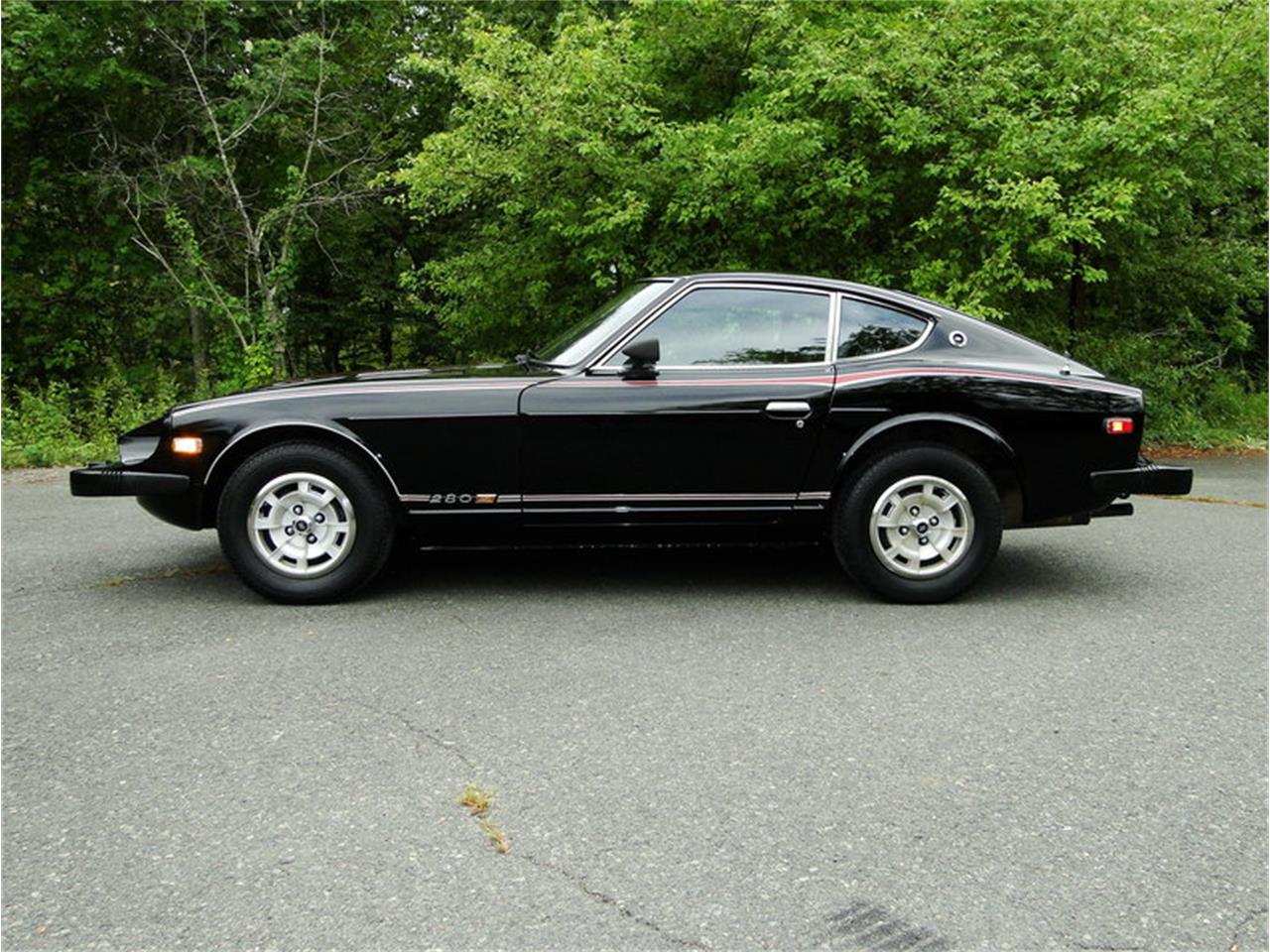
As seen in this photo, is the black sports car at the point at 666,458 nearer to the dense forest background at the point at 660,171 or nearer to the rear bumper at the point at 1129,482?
the rear bumper at the point at 1129,482

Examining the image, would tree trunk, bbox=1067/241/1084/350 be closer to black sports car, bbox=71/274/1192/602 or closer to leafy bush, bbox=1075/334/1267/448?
leafy bush, bbox=1075/334/1267/448

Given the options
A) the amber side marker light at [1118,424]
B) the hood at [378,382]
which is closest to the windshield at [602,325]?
the hood at [378,382]

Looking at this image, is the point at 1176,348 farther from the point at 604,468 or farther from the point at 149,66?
the point at 149,66

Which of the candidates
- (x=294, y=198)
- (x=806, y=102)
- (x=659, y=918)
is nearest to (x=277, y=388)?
(x=659, y=918)

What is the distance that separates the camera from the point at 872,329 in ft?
16.6

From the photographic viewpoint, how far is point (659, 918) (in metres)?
2.30

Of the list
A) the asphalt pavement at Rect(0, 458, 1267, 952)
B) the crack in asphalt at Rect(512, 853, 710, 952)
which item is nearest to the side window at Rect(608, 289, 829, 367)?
the asphalt pavement at Rect(0, 458, 1267, 952)

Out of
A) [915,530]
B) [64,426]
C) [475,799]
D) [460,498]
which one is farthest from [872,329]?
[64,426]

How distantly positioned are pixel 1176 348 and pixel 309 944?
1569 centimetres

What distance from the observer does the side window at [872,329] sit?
5023mm

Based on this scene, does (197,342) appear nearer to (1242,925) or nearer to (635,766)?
(635,766)

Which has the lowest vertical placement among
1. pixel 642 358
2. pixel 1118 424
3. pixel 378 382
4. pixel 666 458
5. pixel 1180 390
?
pixel 1180 390

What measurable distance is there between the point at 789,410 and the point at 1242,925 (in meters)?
2.89

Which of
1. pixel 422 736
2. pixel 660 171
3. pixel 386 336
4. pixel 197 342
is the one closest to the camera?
pixel 422 736
